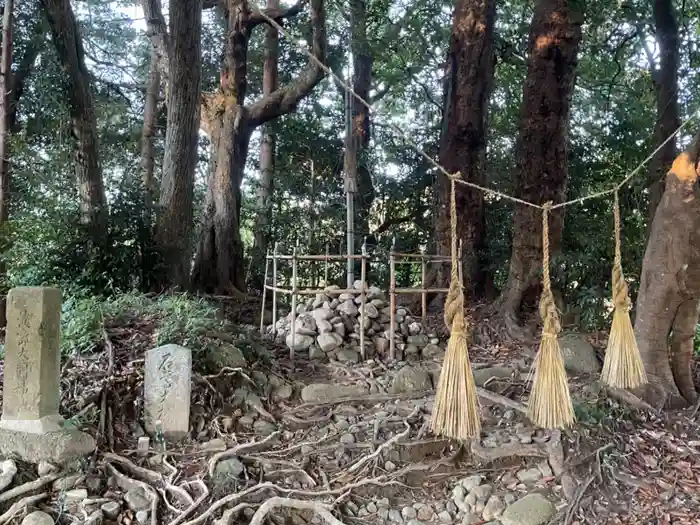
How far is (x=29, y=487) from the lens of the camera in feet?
7.54

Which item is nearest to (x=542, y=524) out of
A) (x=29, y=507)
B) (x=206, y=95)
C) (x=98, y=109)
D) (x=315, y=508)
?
(x=315, y=508)

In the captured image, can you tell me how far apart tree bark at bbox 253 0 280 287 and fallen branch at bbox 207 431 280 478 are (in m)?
4.82

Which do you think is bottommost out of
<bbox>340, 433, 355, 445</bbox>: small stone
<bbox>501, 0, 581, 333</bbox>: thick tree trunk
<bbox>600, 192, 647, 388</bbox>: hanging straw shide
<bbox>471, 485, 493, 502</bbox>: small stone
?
<bbox>471, 485, 493, 502</bbox>: small stone

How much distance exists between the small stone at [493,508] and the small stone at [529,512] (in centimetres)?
3

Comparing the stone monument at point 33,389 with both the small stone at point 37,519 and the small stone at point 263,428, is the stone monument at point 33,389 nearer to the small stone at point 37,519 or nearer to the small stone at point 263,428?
the small stone at point 37,519

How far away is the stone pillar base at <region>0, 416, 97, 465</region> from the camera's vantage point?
2439mm

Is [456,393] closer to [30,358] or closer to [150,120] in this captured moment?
[30,358]

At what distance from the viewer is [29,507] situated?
2.22m

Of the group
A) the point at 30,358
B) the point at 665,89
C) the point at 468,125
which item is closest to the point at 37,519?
the point at 30,358

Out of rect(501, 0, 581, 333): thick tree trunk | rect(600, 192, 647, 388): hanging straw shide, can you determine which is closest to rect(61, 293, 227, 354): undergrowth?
rect(600, 192, 647, 388): hanging straw shide

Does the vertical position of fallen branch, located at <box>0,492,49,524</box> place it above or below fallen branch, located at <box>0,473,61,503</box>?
below

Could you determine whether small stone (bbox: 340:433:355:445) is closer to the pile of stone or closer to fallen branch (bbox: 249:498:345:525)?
fallen branch (bbox: 249:498:345:525)

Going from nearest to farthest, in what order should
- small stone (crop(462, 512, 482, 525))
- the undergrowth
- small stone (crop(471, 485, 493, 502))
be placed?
small stone (crop(462, 512, 482, 525)) < small stone (crop(471, 485, 493, 502)) < the undergrowth

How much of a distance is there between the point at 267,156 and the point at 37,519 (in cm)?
670
